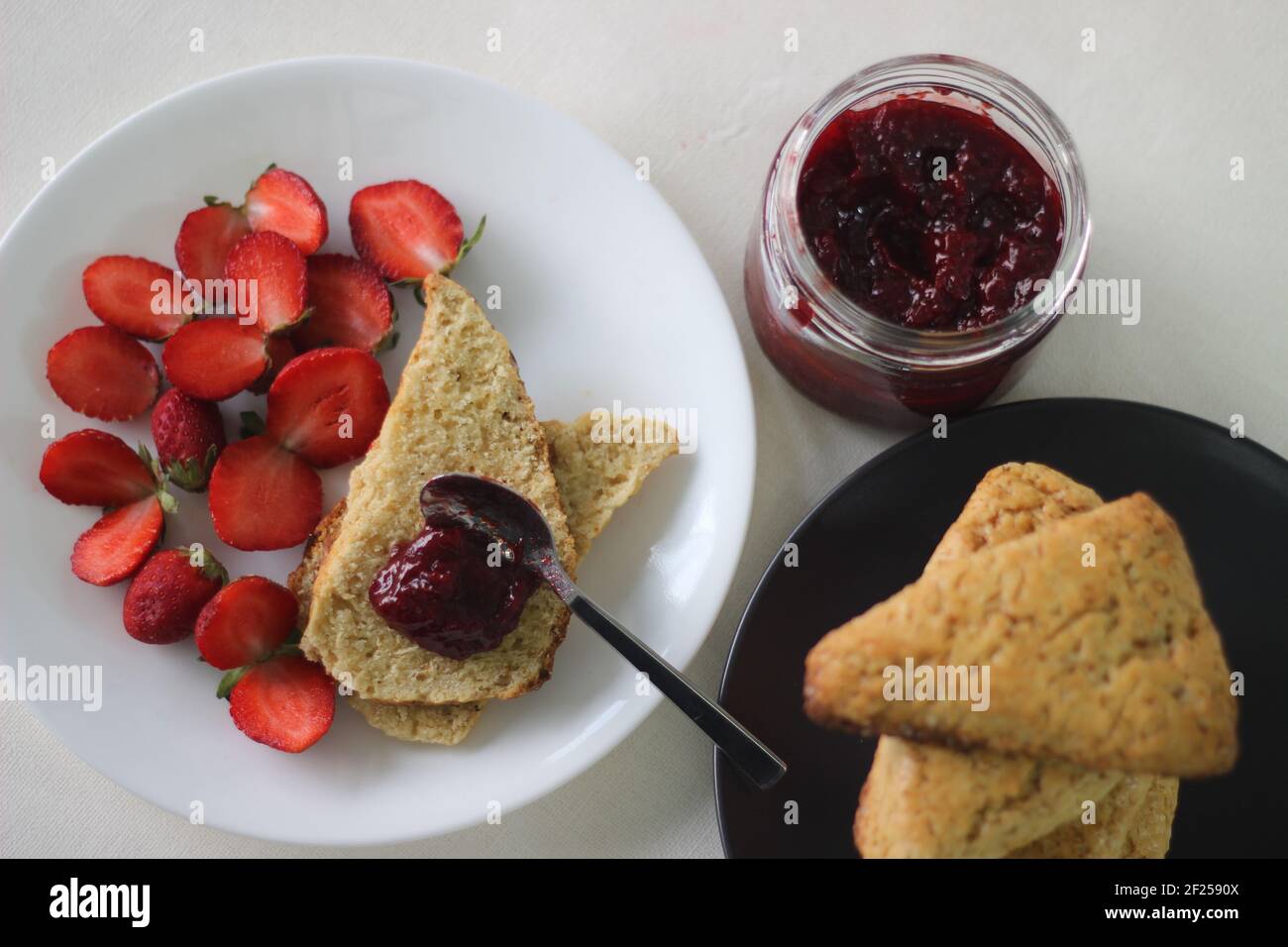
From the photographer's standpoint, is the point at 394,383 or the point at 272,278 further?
the point at 394,383

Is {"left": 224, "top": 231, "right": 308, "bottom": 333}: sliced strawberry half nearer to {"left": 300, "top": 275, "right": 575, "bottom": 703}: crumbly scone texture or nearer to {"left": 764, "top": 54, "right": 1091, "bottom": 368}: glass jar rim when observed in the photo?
{"left": 300, "top": 275, "right": 575, "bottom": 703}: crumbly scone texture

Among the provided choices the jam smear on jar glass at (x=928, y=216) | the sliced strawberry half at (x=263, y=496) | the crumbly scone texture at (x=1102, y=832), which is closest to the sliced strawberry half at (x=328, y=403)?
the sliced strawberry half at (x=263, y=496)

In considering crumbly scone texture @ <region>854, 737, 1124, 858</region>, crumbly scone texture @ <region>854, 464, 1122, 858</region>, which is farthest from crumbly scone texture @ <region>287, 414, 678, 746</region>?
crumbly scone texture @ <region>854, 737, 1124, 858</region>

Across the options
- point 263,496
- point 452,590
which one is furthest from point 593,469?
point 263,496

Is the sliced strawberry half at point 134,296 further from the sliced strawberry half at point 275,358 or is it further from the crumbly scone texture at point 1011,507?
the crumbly scone texture at point 1011,507

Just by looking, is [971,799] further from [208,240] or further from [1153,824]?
[208,240]

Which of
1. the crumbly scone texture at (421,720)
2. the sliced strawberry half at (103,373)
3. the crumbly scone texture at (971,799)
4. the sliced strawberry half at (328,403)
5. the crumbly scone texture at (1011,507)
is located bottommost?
the crumbly scone texture at (971,799)
